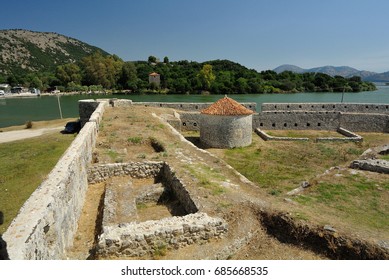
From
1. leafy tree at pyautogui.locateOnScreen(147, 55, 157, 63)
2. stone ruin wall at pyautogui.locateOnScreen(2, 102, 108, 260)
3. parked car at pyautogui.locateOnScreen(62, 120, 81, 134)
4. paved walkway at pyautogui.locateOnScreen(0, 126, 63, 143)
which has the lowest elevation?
paved walkway at pyautogui.locateOnScreen(0, 126, 63, 143)

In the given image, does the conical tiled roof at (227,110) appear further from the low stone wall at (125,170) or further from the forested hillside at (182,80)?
the forested hillside at (182,80)

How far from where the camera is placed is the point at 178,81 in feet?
233

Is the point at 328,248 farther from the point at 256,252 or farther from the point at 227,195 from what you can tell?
the point at 227,195

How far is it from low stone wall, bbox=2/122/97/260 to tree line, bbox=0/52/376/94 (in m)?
60.1

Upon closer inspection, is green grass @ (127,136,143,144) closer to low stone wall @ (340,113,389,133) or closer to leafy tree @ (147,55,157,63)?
low stone wall @ (340,113,389,133)

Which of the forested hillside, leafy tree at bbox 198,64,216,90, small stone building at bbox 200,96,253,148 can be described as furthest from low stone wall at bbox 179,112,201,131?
leafy tree at bbox 198,64,216,90

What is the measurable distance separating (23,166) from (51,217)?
12.4m

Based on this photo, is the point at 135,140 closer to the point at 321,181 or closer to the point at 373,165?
the point at 321,181

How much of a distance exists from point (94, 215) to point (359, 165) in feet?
32.5

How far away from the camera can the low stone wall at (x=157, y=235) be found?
4621mm

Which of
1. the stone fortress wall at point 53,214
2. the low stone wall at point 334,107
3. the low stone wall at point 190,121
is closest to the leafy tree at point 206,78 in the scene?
the low stone wall at point 334,107

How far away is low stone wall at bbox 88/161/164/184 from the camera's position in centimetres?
830

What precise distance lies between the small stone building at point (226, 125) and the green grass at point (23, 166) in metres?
8.84

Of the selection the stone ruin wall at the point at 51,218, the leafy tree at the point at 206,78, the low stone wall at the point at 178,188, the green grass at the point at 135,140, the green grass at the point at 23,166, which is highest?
the leafy tree at the point at 206,78
